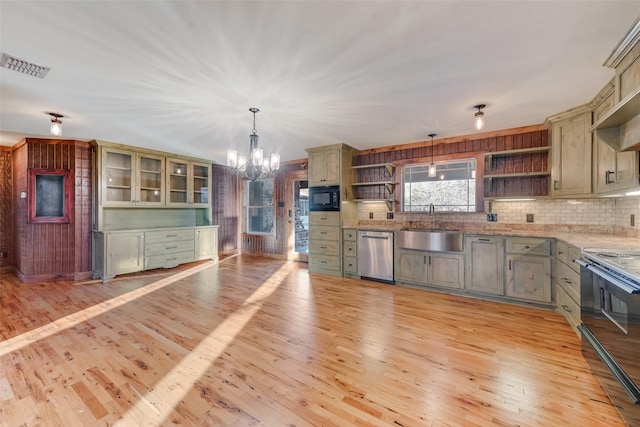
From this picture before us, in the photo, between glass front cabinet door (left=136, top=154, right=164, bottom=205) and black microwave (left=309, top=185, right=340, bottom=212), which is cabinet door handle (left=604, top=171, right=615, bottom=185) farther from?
glass front cabinet door (left=136, top=154, right=164, bottom=205)

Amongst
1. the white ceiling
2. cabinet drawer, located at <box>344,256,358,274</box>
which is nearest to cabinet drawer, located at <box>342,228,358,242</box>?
cabinet drawer, located at <box>344,256,358,274</box>

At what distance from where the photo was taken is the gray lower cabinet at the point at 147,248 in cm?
470

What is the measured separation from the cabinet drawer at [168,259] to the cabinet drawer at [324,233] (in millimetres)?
2659

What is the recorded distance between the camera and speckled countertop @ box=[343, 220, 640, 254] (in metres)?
2.84

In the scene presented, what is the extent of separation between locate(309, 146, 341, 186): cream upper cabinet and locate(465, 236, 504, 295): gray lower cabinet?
237 centimetres

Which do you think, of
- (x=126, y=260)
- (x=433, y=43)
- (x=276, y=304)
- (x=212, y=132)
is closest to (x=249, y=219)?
(x=126, y=260)

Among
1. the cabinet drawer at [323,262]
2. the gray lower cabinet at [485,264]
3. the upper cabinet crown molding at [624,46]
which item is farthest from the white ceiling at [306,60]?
the cabinet drawer at [323,262]

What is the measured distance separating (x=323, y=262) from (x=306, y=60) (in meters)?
3.63

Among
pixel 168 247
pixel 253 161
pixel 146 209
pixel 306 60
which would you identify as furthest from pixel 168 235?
pixel 306 60

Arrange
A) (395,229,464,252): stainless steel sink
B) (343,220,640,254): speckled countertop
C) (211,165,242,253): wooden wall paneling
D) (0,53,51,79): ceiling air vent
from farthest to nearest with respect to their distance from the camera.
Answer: (211,165,242,253): wooden wall paneling < (395,229,464,252): stainless steel sink < (343,220,640,254): speckled countertop < (0,53,51,79): ceiling air vent

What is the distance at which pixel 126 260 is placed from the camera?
16.0 feet

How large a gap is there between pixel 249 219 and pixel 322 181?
3.10 m

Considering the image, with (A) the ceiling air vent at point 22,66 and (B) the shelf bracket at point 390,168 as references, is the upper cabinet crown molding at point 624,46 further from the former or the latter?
(A) the ceiling air vent at point 22,66

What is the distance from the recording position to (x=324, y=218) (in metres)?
5.17
